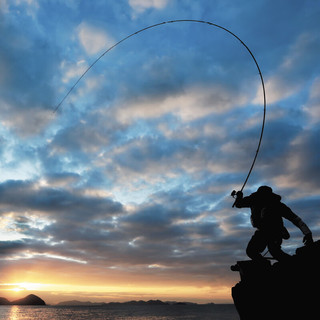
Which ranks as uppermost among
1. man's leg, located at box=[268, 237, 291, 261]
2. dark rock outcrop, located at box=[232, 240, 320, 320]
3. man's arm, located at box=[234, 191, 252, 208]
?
man's arm, located at box=[234, 191, 252, 208]

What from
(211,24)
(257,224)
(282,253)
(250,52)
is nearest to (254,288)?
(282,253)

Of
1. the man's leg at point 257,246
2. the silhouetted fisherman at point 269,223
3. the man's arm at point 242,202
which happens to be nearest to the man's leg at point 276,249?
the silhouetted fisherman at point 269,223

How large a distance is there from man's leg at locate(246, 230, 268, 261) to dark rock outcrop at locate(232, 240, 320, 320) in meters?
0.30

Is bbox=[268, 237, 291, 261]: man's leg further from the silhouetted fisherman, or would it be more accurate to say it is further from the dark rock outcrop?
the dark rock outcrop

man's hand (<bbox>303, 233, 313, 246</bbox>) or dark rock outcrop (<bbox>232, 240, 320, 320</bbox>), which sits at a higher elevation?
man's hand (<bbox>303, 233, 313, 246</bbox>)

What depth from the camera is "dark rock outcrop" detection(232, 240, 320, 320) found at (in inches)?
234

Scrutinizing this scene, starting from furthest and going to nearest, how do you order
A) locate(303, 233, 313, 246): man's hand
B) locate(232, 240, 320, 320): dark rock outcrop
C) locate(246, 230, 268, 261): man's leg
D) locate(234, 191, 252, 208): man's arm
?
locate(234, 191, 252, 208): man's arm → locate(246, 230, 268, 261): man's leg → locate(303, 233, 313, 246): man's hand → locate(232, 240, 320, 320): dark rock outcrop

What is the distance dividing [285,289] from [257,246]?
1709mm

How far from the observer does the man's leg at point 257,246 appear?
792 cm

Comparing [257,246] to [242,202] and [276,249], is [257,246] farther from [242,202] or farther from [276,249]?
[242,202]

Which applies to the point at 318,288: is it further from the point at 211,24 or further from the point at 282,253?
the point at 211,24

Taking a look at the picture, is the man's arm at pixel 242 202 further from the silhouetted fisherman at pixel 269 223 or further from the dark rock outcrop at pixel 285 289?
the dark rock outcrop at pixel 285 289

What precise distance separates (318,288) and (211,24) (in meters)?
11.8

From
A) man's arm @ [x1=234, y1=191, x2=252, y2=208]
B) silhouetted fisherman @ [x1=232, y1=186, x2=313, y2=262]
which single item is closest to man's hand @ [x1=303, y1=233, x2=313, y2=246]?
silhouetted fisherman @ [x1=232, y1=186, x2=313, y2=262]
